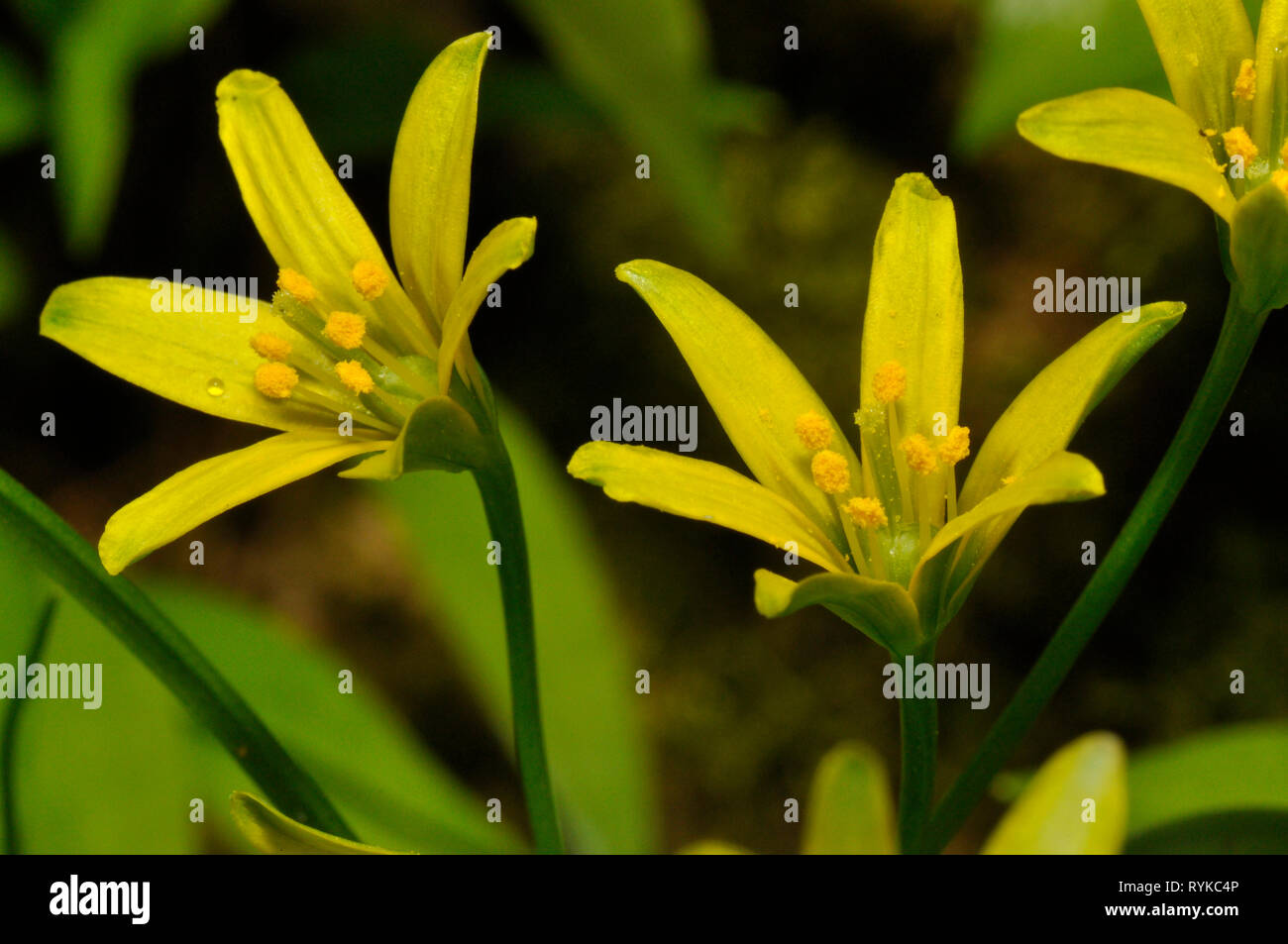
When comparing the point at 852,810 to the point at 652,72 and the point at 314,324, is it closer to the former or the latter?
the point at 314,324

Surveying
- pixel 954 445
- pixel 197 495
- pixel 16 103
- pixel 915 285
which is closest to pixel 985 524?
pixel 954 445

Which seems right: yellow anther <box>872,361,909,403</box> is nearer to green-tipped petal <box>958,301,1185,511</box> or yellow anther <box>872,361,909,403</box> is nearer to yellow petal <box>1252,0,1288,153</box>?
green-tipped petal <box>958,301,1185,511</box>

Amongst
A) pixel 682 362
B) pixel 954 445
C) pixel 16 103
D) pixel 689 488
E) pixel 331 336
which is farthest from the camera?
pixel 682 362

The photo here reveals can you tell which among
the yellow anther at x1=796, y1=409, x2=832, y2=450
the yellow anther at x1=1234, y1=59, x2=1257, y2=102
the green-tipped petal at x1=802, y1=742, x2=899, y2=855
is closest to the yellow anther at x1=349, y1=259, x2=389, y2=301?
the yellow anther at x1=796, y1=409, x2=832, y2=450
